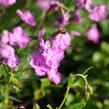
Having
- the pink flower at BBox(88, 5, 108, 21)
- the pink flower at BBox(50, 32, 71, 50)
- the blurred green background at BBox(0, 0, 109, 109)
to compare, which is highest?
the pink flower at BBox(88, 5, 108, 21)

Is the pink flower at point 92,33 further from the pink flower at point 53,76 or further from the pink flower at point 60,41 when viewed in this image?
the pink flower at point 53,76

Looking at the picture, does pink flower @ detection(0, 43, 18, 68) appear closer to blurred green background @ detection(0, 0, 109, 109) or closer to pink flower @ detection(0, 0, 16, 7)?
pink flower @ detection(0, 0, 16, 7)

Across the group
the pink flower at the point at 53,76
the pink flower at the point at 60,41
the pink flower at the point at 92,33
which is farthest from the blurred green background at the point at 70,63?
the pink flower at the point at 53,76

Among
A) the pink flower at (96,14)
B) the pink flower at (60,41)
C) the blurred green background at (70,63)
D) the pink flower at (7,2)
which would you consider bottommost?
the blurred green background at (70,63)

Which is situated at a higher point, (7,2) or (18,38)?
(7,2)

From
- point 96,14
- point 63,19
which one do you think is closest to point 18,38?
point 63,19

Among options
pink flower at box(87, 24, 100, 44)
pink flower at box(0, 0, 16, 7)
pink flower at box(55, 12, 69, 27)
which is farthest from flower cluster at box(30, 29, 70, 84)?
pink flower at box(87, 24, 100, 44)

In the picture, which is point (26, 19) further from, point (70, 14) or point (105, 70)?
point (105, 70)

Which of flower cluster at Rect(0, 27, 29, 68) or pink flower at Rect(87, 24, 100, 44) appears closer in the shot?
flower cluster at Rect(0, 27, 29, 68)

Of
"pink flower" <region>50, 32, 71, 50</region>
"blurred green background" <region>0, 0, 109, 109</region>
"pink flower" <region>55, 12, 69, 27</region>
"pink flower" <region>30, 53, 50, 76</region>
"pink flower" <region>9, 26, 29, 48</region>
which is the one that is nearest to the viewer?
"pink flower" <region>30, 53, 50, 76</region>

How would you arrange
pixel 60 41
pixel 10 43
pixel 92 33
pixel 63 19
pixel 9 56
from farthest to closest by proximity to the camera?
1. pixel 92 33
2. pixel 63 19
3. pixel 60 41
4. pixel 10 43
5. pixel 9 56

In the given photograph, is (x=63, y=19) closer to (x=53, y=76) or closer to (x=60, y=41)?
(x=60, y=41)
